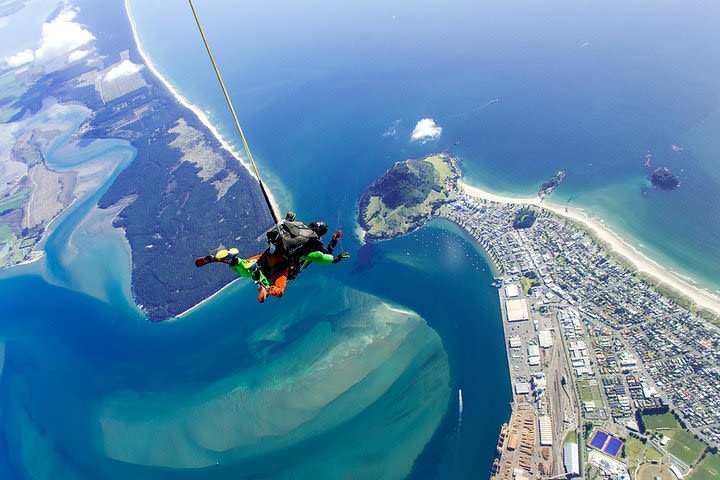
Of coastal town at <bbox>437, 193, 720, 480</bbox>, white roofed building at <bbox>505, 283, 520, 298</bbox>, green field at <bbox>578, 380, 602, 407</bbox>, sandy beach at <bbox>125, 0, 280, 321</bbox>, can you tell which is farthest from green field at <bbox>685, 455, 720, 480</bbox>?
sandy beach at <bbox>125, 0, 280, 321</bbox>

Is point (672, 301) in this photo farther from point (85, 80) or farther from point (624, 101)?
point (85, 80)

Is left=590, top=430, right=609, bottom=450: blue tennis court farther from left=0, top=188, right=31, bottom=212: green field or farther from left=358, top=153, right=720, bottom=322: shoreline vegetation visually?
left=0, top=188, right=31, bottom=212: green field

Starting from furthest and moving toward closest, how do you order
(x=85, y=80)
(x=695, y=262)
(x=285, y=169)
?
(x=85, y=80), (x=285, y=169), (x=695, y=262)

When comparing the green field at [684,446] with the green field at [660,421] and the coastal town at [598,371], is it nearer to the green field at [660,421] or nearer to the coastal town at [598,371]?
the coastal town at [598,371]

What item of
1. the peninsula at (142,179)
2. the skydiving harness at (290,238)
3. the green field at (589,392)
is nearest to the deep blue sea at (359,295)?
the peninsula at (142,179)

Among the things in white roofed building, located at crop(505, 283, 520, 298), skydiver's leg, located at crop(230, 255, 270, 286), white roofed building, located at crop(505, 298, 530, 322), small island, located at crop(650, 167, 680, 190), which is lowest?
white roofed building, located at crop(505, 298, 530, 322)

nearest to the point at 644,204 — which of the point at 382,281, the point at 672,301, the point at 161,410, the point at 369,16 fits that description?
the point at 672,301
